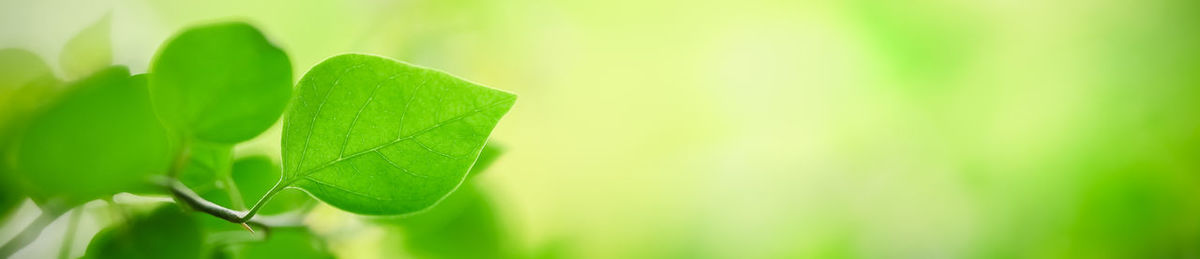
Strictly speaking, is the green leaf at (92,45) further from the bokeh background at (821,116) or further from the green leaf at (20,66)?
the bokeh background at (821,116)

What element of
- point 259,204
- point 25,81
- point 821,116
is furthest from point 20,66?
point 821,116

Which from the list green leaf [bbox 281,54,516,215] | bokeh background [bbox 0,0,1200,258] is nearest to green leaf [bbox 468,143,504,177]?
green leaf [bbox 281,54,516,215]

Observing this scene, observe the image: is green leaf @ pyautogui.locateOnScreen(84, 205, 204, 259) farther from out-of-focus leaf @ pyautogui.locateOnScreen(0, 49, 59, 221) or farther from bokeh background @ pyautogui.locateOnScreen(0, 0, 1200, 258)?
Answer: bokeh background @ pyautogui.locateOnScreen(0, 0, 1200, 258)

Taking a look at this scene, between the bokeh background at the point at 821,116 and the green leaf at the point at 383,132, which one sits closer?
the green leaf at the point at 383,132

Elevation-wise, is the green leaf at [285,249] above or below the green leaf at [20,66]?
below

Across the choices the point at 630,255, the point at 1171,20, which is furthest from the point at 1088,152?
the point at 630,255

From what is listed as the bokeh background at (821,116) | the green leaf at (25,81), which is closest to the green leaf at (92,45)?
the green leaf at (25,81)
